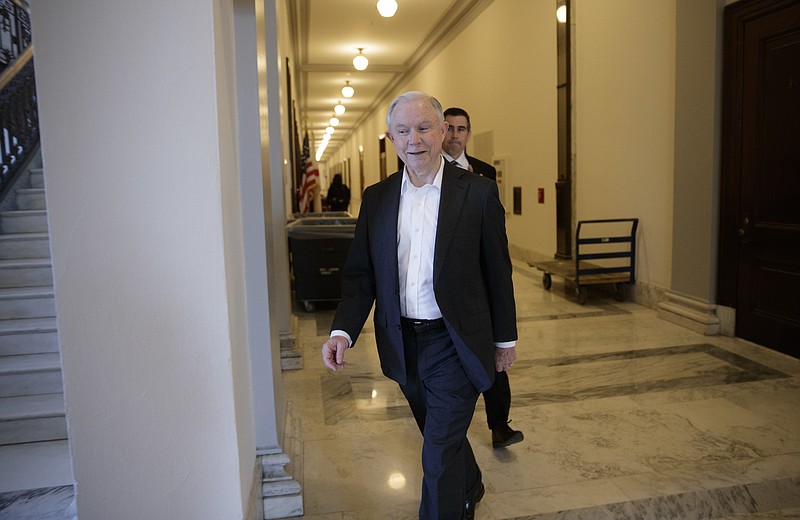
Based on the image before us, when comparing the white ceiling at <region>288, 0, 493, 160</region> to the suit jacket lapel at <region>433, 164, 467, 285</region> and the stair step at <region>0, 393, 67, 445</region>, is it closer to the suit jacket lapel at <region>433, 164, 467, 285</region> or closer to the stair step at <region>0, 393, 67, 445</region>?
the stair step at <region>0, 393, 67, 445</region>

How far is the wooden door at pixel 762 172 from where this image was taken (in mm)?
4523

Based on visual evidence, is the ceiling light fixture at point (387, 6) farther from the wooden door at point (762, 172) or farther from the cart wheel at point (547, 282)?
the wooden door at point (762, 172)

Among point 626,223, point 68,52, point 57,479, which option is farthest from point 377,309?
point 626,223

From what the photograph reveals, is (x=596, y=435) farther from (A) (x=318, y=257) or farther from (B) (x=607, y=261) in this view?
(B) (x=607, y=261)

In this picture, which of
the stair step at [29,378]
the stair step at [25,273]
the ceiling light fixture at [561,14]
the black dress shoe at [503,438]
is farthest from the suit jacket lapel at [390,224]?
the ceiling light fixture at [561,14]

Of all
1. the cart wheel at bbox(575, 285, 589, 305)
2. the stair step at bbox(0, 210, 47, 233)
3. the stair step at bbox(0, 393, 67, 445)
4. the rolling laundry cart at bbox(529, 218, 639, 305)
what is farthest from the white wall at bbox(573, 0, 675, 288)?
the stair step at bbox(0, 210, 47, 233)

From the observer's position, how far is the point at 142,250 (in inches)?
76.0

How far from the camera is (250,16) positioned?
261 cm

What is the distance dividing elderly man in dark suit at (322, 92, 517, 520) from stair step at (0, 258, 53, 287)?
10.6 ft

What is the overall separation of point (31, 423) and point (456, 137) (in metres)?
2.83

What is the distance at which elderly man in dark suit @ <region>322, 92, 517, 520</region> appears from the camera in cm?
217

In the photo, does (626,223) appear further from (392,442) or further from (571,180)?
(392,442)

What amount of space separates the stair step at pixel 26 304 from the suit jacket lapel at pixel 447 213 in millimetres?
3241

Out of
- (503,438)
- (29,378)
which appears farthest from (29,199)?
(503,438)
